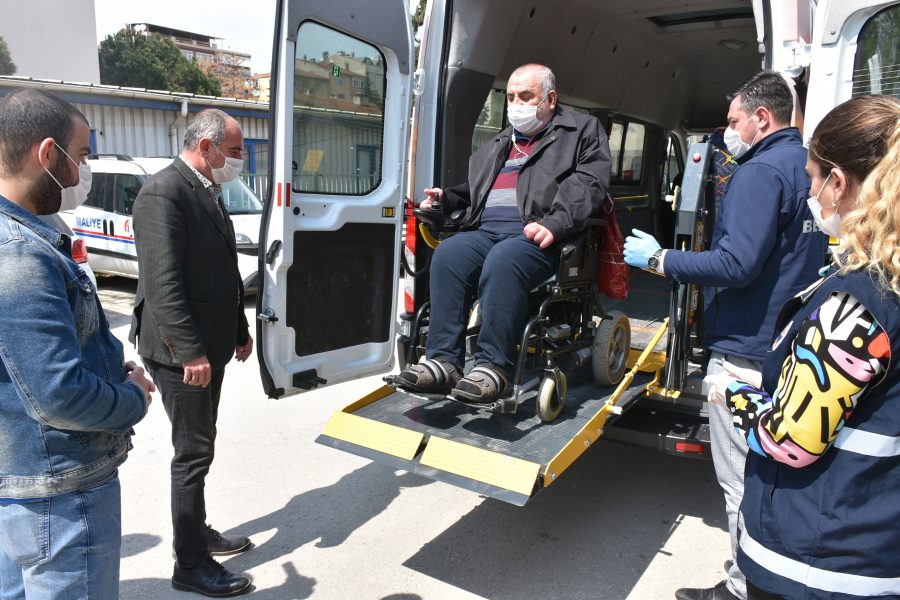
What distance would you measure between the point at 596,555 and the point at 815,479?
2.07m

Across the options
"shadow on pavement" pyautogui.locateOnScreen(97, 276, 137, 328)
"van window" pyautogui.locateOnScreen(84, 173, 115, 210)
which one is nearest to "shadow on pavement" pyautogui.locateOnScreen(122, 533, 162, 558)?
"shadow on pavement" pyautogui.locateOnScreen(97, 276, 137, 328)

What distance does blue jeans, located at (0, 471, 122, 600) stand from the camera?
1.70m

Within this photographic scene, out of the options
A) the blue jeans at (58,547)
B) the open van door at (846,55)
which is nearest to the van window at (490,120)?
the open van door at (846,55)

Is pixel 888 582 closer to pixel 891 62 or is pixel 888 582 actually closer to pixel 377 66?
pixel 891 62

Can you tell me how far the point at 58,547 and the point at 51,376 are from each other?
46 cm

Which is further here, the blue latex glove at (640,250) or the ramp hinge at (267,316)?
the ramp hinge at (267,316)

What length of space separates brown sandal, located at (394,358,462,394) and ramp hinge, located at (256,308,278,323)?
2.28 ft

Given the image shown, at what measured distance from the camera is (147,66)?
183 feet

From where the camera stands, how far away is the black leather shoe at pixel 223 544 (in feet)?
10.9

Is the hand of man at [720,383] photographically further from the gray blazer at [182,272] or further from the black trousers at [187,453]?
the black trousers at [187,453]

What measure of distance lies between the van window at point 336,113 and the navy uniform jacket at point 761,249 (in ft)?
5.86

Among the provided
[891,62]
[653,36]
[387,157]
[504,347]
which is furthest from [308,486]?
[653,36]

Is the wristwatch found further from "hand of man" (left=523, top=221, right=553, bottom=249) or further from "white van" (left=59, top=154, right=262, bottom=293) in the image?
"white van" (left=59, top=154, right=262, bottom=293)

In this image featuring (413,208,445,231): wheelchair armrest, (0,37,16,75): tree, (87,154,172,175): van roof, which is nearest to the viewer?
(413,208,445,231): wheelchair armrest
